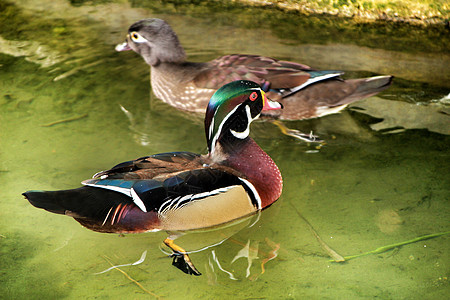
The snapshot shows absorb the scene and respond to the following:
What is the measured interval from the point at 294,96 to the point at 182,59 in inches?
46.7

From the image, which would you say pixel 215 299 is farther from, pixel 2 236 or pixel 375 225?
pixel 2 236

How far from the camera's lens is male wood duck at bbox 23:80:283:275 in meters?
3.29

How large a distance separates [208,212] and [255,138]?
1.30 m

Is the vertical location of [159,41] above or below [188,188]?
above

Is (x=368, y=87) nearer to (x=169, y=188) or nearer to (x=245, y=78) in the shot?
(x=245, y=78)

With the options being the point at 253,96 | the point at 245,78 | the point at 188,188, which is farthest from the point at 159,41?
the point at 188,188

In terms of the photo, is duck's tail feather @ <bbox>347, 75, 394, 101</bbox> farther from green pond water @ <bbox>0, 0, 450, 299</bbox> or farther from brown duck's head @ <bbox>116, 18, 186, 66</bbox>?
brown duck's head @ <bbox>116, 18, 186, 66</bbox>

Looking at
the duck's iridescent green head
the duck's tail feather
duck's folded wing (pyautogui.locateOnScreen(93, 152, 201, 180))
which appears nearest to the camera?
duck's folded wing (pyautogui.locateOnScreen(93, 152, 201, 180))

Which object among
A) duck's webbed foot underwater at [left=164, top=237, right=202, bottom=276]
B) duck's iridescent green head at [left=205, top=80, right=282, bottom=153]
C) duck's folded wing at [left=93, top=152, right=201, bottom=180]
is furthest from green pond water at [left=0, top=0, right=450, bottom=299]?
duck's iridescent green head at [left=205, top=80, right=282, bottom=153]

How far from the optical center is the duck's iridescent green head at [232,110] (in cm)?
362

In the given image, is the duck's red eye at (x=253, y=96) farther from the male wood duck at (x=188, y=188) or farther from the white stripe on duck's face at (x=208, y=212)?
the white stripe on duck's face at (x=208, y=212)

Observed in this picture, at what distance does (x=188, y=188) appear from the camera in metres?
3.33

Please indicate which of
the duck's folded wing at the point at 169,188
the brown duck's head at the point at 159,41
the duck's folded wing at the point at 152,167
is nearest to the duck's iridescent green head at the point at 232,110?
the duck's folded wing at the point at 152,167

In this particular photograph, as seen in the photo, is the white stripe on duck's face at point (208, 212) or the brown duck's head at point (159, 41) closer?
the white stripe on duck's face at point (208, 212)
